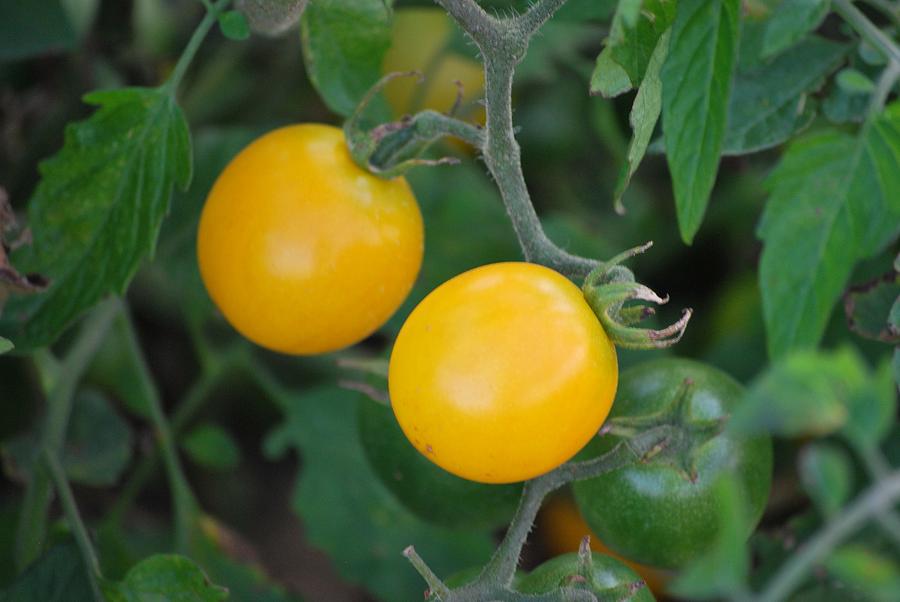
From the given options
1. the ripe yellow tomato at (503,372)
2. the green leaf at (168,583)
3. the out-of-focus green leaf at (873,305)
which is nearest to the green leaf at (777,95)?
the out-of-focus green leaf at (873,305)

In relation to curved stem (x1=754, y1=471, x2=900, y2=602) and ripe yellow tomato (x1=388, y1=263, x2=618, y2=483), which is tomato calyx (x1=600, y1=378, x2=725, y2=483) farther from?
curved stem (x1=754, y1=471, x2=900, y2=602)

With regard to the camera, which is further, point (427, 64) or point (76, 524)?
point (427, 64)

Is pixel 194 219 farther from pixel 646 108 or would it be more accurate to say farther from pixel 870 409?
pixel 870 409

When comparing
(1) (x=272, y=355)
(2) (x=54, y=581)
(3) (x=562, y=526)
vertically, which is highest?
(2) (x=54, y=581)

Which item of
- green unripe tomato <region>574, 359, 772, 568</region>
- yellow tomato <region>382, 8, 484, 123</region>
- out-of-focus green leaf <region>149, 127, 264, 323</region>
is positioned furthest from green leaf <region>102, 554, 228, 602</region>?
yellow tomato <region>382, 8, 484, 123</region>

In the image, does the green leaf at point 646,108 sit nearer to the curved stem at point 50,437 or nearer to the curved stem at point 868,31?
the curved stem at point 868,31

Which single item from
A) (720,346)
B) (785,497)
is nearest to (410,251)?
(720,346)

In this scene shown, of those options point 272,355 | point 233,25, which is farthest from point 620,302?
point 272,355
